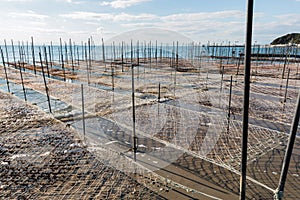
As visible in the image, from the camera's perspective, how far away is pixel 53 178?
11.8 feet

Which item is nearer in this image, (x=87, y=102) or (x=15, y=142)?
(x=15, y=142)

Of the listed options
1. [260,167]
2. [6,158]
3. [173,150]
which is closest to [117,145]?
[173,150]

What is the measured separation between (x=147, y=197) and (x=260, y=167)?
2.12 meters

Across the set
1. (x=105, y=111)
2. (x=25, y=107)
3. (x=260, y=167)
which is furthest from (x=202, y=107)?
(x=25, y=107)

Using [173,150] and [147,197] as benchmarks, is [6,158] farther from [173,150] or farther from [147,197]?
[173,150]

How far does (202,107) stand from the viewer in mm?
7555

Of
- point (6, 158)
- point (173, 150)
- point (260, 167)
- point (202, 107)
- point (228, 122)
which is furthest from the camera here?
point (202, 107)

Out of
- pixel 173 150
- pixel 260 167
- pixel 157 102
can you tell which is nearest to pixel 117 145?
pixel 173 150

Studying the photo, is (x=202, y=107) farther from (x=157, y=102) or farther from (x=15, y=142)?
(x=15, y=142)

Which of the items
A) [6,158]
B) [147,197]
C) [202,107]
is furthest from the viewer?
[202,107]

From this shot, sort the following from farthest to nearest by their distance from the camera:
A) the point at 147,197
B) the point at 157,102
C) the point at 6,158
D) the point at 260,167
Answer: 1. the point at 157,102
2. the point at 6,158
3. the point at 260,167
4. the point at 147,197

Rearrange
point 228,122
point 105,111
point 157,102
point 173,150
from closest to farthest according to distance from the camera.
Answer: point 173,150, point 228,122, point 105,111, point 157,102

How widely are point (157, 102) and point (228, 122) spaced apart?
292cm

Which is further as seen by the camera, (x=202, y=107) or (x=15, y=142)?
(x=202, y=107)
